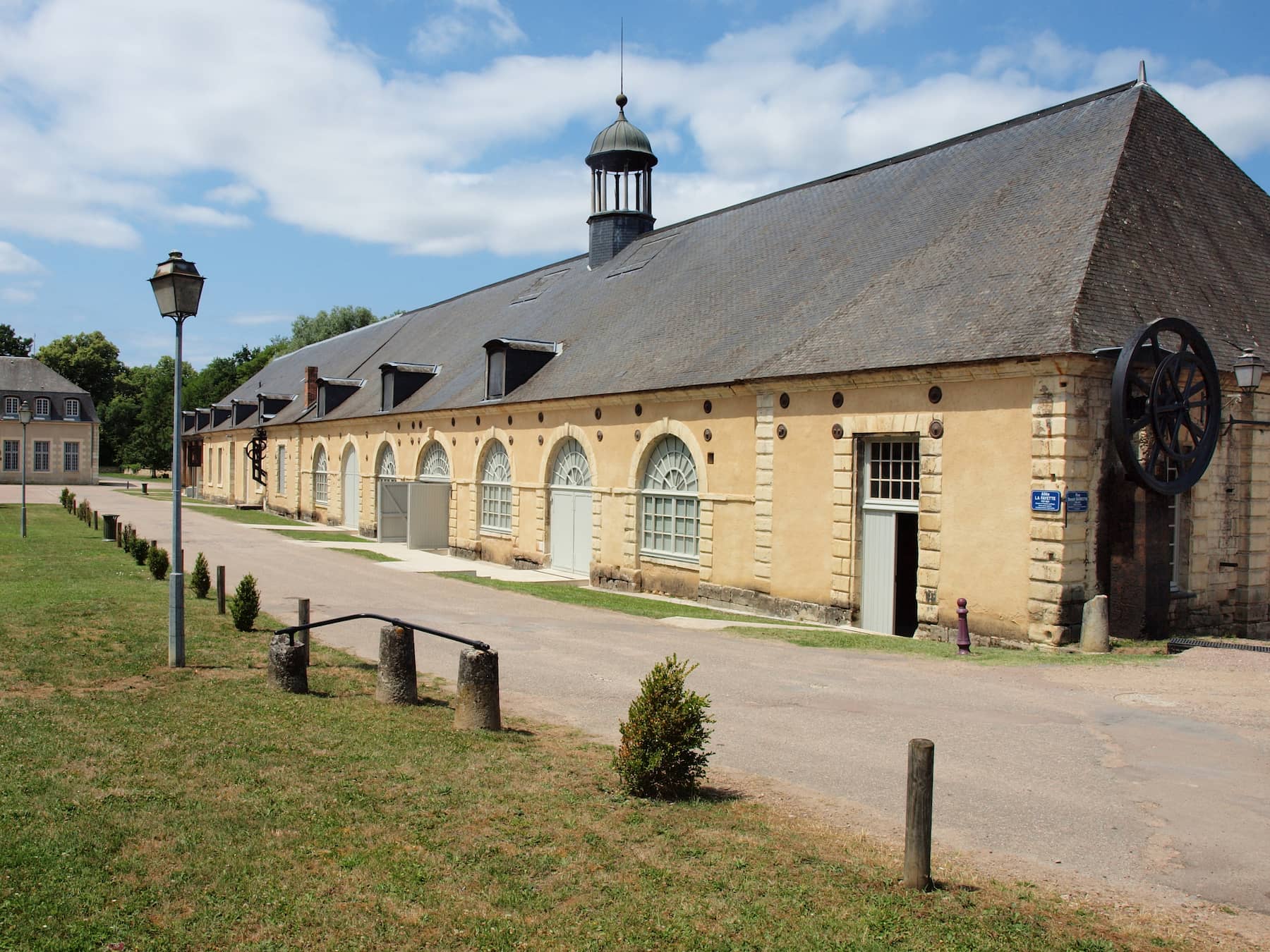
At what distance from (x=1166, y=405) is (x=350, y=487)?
30.9 meters

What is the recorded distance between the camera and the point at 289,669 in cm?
961

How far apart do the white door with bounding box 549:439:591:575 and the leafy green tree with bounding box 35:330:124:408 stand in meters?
81.0

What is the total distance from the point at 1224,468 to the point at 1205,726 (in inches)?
291

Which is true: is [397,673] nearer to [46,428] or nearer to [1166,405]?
[1166,405]

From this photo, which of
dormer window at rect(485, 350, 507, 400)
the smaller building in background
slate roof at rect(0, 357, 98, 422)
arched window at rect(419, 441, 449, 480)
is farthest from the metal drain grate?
the smaller building in background

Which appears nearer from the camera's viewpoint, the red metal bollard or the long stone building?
the red metal bollard

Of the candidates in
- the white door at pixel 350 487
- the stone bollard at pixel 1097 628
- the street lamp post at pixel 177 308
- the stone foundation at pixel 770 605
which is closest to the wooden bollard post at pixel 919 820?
the street lamp post at pixel 177 308

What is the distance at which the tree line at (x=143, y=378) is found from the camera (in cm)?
7694

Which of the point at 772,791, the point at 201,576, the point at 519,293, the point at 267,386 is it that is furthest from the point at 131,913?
the point at 267,386

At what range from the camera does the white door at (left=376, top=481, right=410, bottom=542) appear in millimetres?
32531

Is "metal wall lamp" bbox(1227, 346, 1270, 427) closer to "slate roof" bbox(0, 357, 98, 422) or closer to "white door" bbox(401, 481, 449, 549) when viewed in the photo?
"white door" bbox(401, 481, 449, 549)

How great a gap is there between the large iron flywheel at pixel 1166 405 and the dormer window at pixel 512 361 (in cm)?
1641

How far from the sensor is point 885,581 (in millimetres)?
15836

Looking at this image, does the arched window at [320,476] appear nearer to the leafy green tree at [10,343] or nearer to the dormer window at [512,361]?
the dormer window at [512,361]
